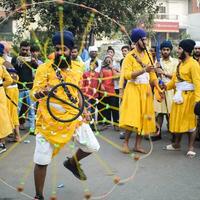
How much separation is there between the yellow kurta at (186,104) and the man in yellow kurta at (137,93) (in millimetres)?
357

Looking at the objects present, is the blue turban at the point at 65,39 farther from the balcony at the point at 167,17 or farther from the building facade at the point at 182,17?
the building facade at the point at 182,17

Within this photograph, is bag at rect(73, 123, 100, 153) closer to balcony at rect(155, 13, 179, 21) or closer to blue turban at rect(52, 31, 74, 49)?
blue turban at rect(52, 31, 74, 49)

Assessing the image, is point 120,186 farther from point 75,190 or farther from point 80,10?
point 80,10

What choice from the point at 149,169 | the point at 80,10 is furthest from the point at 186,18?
the point at 149,169

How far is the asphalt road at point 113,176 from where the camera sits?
5.39 metres

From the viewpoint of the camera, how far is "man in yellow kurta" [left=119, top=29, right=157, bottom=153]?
281 inches

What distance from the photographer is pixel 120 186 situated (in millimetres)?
5691

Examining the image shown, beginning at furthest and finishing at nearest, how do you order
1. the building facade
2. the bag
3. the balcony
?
1. the building facade
2. the balcony
3. the bag

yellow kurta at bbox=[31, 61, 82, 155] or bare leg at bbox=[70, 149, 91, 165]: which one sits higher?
yellow kurta at bbox=[31, 61, 82, 155]

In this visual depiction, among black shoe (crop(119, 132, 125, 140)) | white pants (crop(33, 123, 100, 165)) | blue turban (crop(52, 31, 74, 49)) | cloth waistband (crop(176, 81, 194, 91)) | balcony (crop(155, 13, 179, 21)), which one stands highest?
balcony (crop(155, 13, 179, 21))

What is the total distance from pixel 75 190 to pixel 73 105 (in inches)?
46.6

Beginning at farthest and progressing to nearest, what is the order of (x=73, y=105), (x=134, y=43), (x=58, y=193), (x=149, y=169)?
(x=134, y=43) → (x=149, y=169) → (x=58, y=193) → (x=73, y=105)

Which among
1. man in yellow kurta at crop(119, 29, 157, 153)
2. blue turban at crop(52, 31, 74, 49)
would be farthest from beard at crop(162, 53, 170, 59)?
blue turban at crop(52, 31, 74, 49)

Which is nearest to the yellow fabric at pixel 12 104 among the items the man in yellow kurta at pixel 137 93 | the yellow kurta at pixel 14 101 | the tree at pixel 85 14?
the yellow kurta at pixel 14 101
